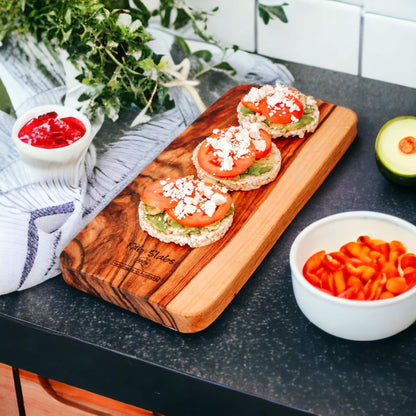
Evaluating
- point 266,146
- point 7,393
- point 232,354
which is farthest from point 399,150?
point 7,393

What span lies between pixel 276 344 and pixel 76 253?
0.38 m

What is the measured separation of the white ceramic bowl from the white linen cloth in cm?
45

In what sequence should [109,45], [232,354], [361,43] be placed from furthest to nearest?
[361,43], [109,45], [232,354]

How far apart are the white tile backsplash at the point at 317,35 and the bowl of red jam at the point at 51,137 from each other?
0.60 metres

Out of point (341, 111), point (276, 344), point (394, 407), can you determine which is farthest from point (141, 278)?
point (341, 111)

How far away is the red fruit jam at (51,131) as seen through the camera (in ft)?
4.27

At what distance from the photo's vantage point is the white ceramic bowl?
0.94 meters

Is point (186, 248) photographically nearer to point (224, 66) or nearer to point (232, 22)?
point (224, 66)

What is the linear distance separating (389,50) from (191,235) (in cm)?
73

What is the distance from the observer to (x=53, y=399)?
125 centimetres

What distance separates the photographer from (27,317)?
3.71 feet

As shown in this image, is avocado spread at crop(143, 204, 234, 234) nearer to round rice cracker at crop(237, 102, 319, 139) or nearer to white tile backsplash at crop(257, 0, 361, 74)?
round rice cracker at crop(237, 102, 319, 139)

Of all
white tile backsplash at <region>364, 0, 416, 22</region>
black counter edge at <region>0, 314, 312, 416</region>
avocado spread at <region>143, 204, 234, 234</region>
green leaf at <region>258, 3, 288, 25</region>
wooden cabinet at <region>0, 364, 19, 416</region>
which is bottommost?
wooden cabinet at <region>0, 364, 19, 416</region>

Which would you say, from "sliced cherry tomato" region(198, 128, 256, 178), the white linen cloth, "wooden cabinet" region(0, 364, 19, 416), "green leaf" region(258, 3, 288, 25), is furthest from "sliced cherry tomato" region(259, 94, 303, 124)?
"wooden cabinet" region(0, 364, 19, 416)
